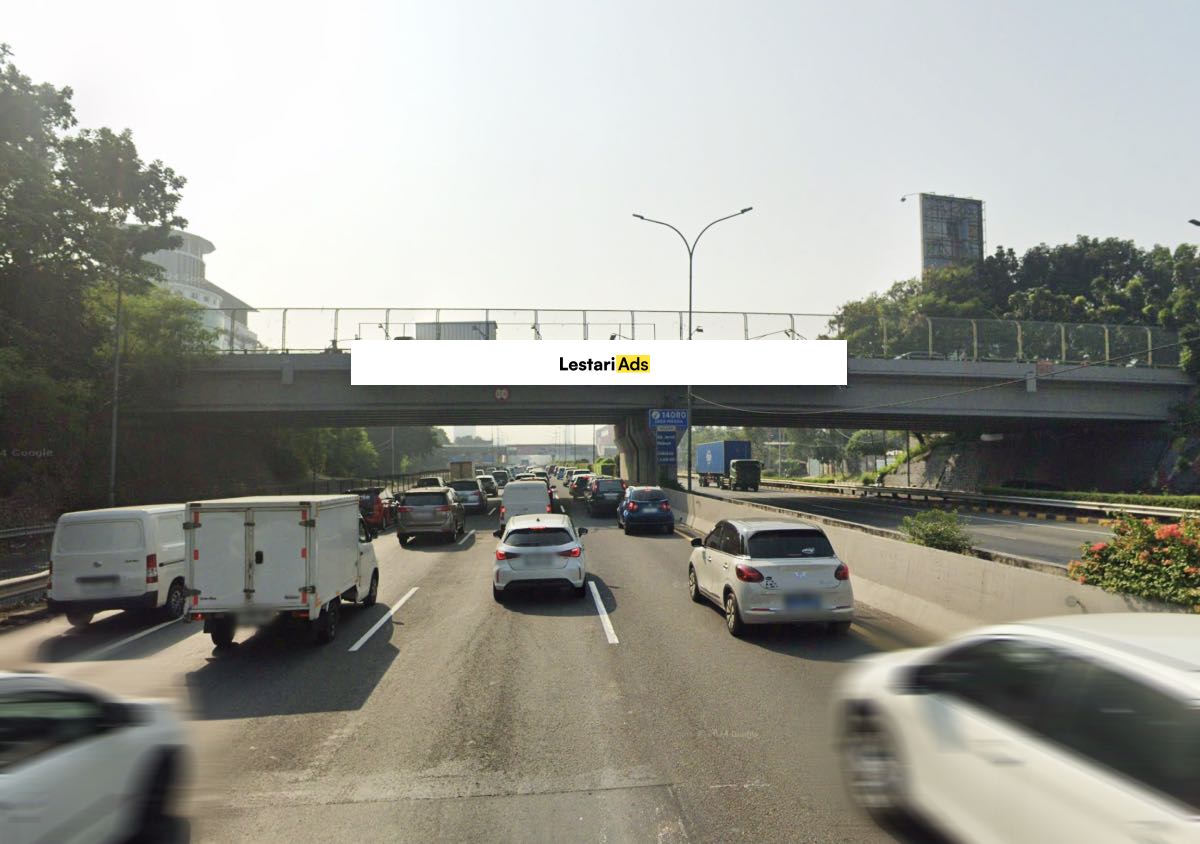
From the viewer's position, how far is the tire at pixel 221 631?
9.91m

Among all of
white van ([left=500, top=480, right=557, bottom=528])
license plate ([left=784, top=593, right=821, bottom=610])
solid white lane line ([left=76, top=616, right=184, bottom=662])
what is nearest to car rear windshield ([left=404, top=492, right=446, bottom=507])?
white van ([left=500, top=480, right=557, bottom=528])

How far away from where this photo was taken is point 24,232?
26.6 metres

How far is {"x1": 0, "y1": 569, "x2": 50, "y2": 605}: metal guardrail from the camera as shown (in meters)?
13.4

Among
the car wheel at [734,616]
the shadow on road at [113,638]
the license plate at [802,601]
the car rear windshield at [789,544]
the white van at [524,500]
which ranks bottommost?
the shadow on road at [113,638]

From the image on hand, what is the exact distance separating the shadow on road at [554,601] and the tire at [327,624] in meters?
3.05

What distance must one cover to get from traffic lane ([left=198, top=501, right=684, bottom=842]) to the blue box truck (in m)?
55.0

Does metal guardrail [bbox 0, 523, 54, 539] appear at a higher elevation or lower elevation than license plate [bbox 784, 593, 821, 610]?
lower

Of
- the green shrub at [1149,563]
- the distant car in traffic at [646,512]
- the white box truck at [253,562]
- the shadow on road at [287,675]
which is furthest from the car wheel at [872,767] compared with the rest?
the distant car in traffic at [646,512]

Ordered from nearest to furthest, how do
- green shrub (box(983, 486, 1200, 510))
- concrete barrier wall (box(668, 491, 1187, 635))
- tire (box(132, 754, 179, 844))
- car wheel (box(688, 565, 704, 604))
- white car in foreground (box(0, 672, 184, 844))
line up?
white car in foreground (box(0, 672, 184, 844)) → tire (box(132, 754, 179, 844)) → concrete barrier wall (box(668, 491, 1187, 635)) → car wheel (box(688, 565, 704, 604)) → green shrub (box(983, 486, 1200, 510))

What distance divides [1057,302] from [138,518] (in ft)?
236

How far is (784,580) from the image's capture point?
33.1ft

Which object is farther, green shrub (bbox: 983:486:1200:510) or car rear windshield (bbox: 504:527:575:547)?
green shrub (bbox: 983:486:1200:510)

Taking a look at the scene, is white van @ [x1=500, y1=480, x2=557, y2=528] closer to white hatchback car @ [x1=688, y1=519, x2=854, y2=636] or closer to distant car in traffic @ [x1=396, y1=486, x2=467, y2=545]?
distant car in traffic @ [x1=396, y1=486, x2=467, y2=545]

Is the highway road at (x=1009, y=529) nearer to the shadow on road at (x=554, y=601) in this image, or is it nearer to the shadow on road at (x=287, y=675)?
the shadow on road at (x=554, y=601)
